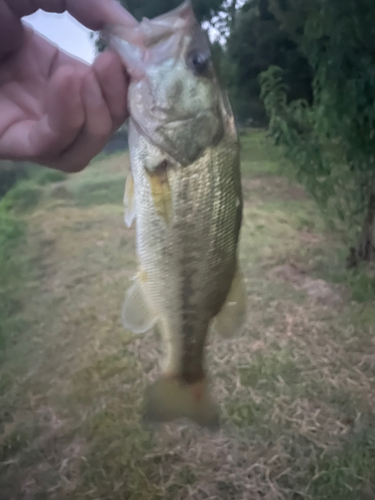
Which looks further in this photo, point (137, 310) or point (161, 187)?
point (137, 310)

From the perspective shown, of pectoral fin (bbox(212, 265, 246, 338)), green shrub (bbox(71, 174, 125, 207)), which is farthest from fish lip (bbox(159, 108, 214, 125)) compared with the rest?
green shrub (bbox(71, 174, 125, 207))

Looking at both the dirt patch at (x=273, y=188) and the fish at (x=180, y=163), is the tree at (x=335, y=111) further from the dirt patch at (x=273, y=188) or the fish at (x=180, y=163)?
the fish at (x=180, y=163)

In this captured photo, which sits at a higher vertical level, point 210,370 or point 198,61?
point 198,61

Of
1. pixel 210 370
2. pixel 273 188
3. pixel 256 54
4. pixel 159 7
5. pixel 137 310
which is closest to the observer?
pixel 137 310

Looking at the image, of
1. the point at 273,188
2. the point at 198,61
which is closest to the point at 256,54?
the point at 273,188

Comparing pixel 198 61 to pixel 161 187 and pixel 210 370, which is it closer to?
pixel 161 187

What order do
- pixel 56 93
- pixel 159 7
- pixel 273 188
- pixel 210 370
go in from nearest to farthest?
pixel 56 93
pixel 159 7
pixel 210 370
pixel 273 188

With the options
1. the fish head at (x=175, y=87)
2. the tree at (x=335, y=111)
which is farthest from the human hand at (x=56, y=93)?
the tree at (x=335, y=111)
